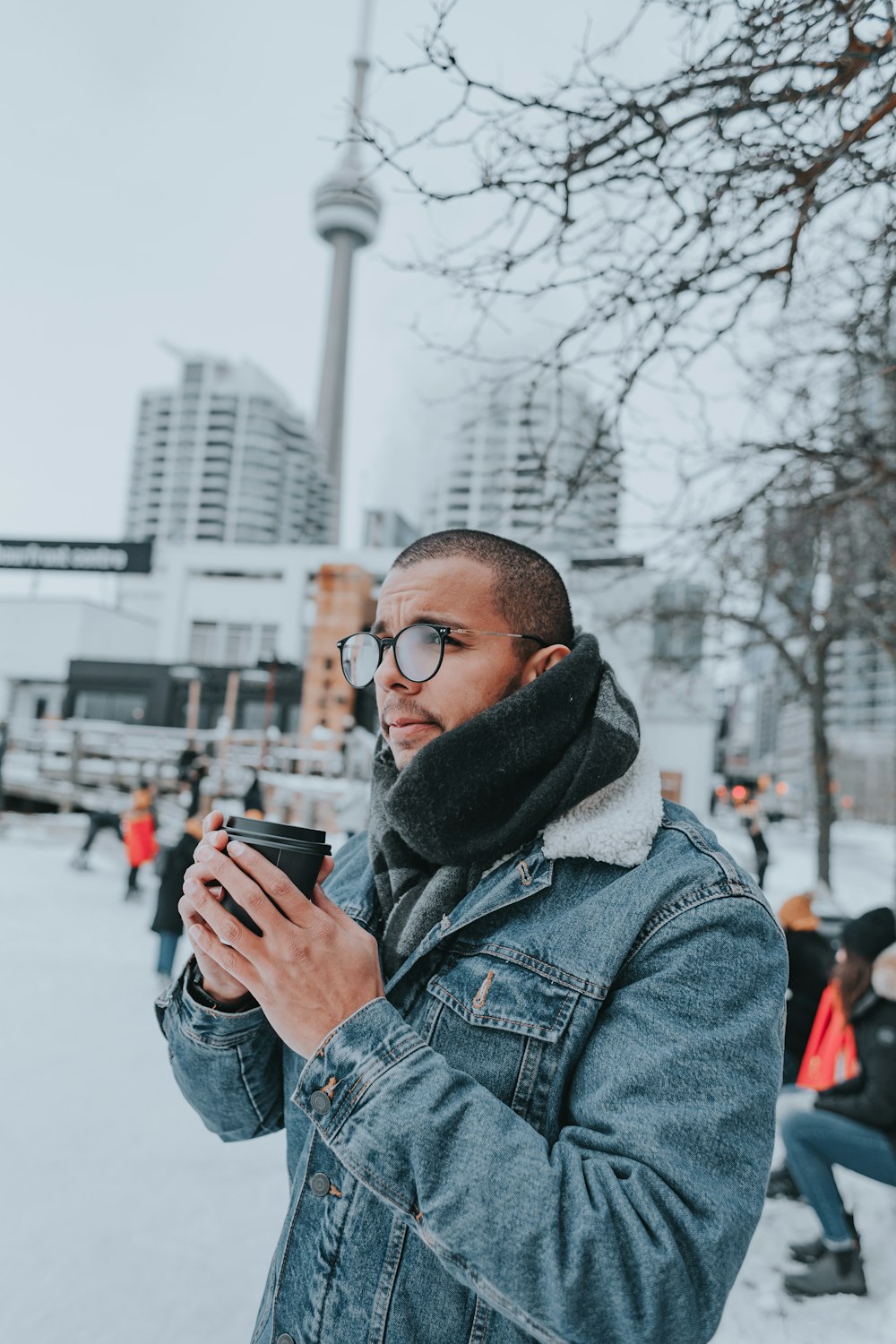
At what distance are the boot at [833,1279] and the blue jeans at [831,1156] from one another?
62 millimetres

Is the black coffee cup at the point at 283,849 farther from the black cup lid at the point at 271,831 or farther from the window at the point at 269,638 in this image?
the window at the point at 269,638

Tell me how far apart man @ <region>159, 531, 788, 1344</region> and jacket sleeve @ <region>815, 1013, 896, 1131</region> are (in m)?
2.74

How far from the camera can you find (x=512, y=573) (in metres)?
1.52

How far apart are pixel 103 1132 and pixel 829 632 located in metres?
10.6

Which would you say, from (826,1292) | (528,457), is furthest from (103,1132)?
(528,457)

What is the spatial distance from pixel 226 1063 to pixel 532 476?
9.84ft

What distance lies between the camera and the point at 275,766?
18.3m

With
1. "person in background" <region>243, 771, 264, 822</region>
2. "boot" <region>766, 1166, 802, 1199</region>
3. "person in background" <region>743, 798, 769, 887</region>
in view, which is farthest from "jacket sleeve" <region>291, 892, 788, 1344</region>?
"person in background" <region>743, 798, 769, 887</region>

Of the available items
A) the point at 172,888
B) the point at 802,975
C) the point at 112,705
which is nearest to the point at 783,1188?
the point at 802,975

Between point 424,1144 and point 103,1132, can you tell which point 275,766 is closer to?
point 103,1132

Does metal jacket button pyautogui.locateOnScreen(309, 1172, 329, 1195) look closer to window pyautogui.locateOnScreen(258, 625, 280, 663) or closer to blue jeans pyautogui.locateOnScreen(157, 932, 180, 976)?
blue jeans pyautogui.locateOnScreen(157, 932, 180, 976)

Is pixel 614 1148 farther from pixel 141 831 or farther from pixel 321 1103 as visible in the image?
pixel 141 831

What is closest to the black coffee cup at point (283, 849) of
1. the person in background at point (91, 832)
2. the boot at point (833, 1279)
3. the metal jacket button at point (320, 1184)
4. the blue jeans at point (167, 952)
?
the metal jacket button at point (320, 1184)

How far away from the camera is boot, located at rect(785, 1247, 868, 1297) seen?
10.8ft
